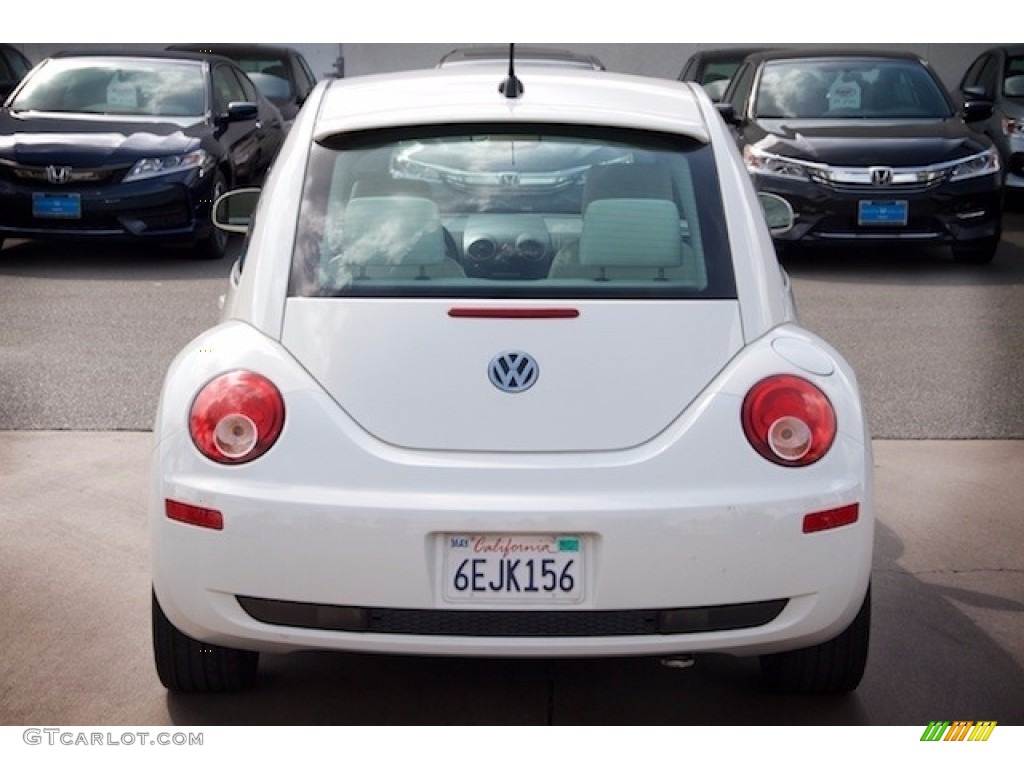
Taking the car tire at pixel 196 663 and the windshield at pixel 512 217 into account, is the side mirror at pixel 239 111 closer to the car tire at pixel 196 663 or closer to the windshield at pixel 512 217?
the windshield at pixel 512 217

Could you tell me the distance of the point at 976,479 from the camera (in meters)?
6.95

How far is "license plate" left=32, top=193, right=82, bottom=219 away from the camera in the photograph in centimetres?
1242

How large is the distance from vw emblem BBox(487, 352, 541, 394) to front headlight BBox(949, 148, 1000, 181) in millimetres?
9197

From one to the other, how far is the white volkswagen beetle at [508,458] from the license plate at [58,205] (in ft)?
27.3

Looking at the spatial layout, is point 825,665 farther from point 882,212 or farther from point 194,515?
point 882,212

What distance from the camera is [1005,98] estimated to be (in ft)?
55.8

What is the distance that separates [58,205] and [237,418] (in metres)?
8.88

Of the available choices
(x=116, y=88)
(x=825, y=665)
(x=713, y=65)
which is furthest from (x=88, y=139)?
(x=825, y=665)

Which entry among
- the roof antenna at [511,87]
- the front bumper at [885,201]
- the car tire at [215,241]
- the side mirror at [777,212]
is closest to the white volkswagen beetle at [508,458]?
the roof antenna at [511,87]

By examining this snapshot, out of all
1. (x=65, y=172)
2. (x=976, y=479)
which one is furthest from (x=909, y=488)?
(x=65, y=172)

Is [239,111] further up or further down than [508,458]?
further down

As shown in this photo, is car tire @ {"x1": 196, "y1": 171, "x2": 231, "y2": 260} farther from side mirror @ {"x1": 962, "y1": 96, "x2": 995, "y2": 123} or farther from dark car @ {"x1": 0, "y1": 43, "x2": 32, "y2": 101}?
side mirror @ {"x1": 962, "y1": 96, "x2": 995, "y2": 123}

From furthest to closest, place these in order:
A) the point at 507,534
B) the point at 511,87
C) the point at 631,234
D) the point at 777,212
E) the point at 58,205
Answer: the point at 58,205, the point at 777,212, the point at 511,87, the point at 631,234, the point at 507,534

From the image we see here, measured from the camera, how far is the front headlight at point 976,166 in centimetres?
1266
